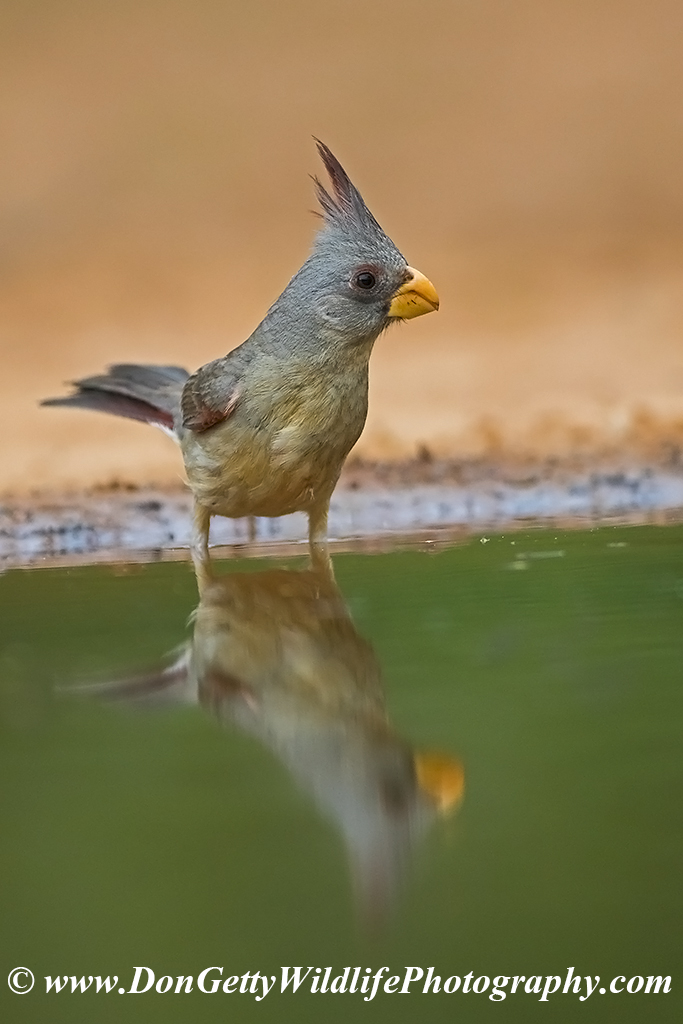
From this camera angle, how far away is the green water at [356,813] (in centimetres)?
129

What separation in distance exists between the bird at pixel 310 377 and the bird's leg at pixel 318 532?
12 mm

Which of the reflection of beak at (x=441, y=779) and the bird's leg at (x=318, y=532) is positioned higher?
the bird's leg at (x=318, y=532)

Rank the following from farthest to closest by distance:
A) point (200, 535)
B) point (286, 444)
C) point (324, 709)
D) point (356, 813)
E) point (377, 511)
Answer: point (377, 511), point (200, 535), point (286, 444), point (324, 709), point (356, 813)

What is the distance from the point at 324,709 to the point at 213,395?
217 centimetres

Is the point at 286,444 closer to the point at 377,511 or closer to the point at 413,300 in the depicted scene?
the point at 413,300

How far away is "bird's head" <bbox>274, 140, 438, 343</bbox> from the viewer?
→ 405cm

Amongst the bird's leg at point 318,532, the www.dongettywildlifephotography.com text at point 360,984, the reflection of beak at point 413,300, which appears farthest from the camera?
the bird's leg at point 318,532

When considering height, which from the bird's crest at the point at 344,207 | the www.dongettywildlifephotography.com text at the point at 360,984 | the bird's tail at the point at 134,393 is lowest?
the www.dongettywildlifephotography.com text at the point at 360,984

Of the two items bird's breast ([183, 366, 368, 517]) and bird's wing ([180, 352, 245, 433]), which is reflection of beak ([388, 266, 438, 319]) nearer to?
bird's breast ([183, 366, 368, 517])

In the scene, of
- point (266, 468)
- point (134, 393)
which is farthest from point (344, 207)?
point (134, 393)

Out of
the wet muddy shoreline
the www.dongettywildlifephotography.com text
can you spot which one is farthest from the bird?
the www.dongettywildlifephotography.com text

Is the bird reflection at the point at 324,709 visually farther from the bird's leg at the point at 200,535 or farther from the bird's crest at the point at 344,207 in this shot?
the bird's crest at the point at 344,207

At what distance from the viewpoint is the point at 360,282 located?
4.06m

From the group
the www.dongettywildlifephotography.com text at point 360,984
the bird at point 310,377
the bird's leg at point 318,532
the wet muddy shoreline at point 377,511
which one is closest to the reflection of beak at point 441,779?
the www.dongettywildlifephotography.com text at point 360,984
